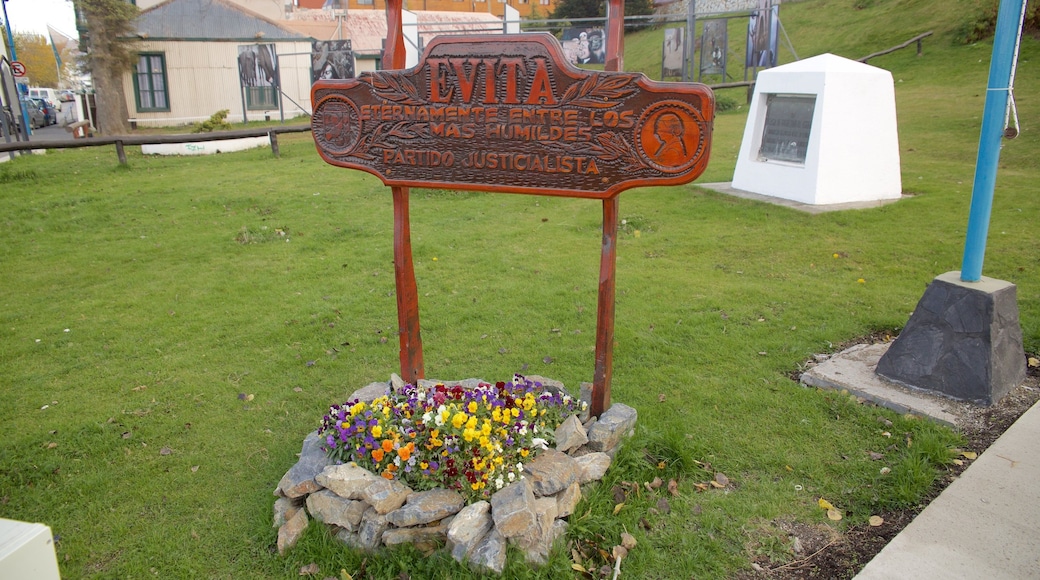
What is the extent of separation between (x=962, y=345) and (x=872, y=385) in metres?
0.60

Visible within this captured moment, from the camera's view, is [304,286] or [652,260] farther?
[652,260]

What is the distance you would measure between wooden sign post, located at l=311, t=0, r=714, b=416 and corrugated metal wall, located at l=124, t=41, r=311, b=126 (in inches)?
846

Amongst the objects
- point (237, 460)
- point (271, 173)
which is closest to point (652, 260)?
point (237, 460)

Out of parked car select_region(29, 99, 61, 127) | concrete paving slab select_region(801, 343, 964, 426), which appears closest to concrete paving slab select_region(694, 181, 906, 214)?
concrete paving slab select_region(801, 343, 964, 426)

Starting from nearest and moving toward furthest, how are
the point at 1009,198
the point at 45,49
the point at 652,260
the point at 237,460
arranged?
1. the point at 237,460
2. the point at 652,260
3. the point at 1009,198
4. the point at 45,49

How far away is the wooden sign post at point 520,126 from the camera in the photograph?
3.25 m

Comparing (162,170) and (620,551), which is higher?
(162,170)

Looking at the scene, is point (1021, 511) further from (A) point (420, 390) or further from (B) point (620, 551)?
(A) point (420, 390)

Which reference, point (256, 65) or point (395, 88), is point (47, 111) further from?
point (395, 88)

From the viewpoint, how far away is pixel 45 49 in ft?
203

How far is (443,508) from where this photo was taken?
3.20 metres

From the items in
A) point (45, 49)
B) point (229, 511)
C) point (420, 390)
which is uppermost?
point (45, 49)

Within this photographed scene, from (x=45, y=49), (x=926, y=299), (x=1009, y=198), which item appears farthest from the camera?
(x=45, y=49)

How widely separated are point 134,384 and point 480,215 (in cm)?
545
